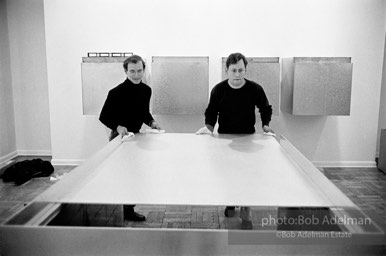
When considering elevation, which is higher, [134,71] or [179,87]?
[134,71]

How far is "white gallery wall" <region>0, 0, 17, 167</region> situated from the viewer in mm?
5777

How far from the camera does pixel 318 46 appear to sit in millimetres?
5332

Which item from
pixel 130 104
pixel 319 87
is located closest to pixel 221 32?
pixel 319 87

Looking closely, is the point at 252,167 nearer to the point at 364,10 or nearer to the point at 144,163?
the point at 144,163

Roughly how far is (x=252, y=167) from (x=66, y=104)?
3867 mm

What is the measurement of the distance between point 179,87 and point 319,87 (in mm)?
1739

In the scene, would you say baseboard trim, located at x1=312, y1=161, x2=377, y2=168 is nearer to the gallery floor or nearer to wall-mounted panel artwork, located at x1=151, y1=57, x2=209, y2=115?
the gallery floor

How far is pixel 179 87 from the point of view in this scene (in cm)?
508

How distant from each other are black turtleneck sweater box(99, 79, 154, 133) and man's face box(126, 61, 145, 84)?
0.05 metres

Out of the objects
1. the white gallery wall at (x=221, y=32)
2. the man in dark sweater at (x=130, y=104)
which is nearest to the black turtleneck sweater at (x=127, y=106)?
the man in dark sweater at (x=130, y=104)

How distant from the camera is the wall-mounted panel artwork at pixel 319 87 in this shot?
498cm

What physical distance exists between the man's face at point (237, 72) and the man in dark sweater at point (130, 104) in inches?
30.2

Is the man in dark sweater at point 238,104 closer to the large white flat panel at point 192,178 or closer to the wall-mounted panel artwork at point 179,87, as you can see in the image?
the large white flat panel at point 192,178

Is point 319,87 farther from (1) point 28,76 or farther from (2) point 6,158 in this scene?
(2) point 6,158
